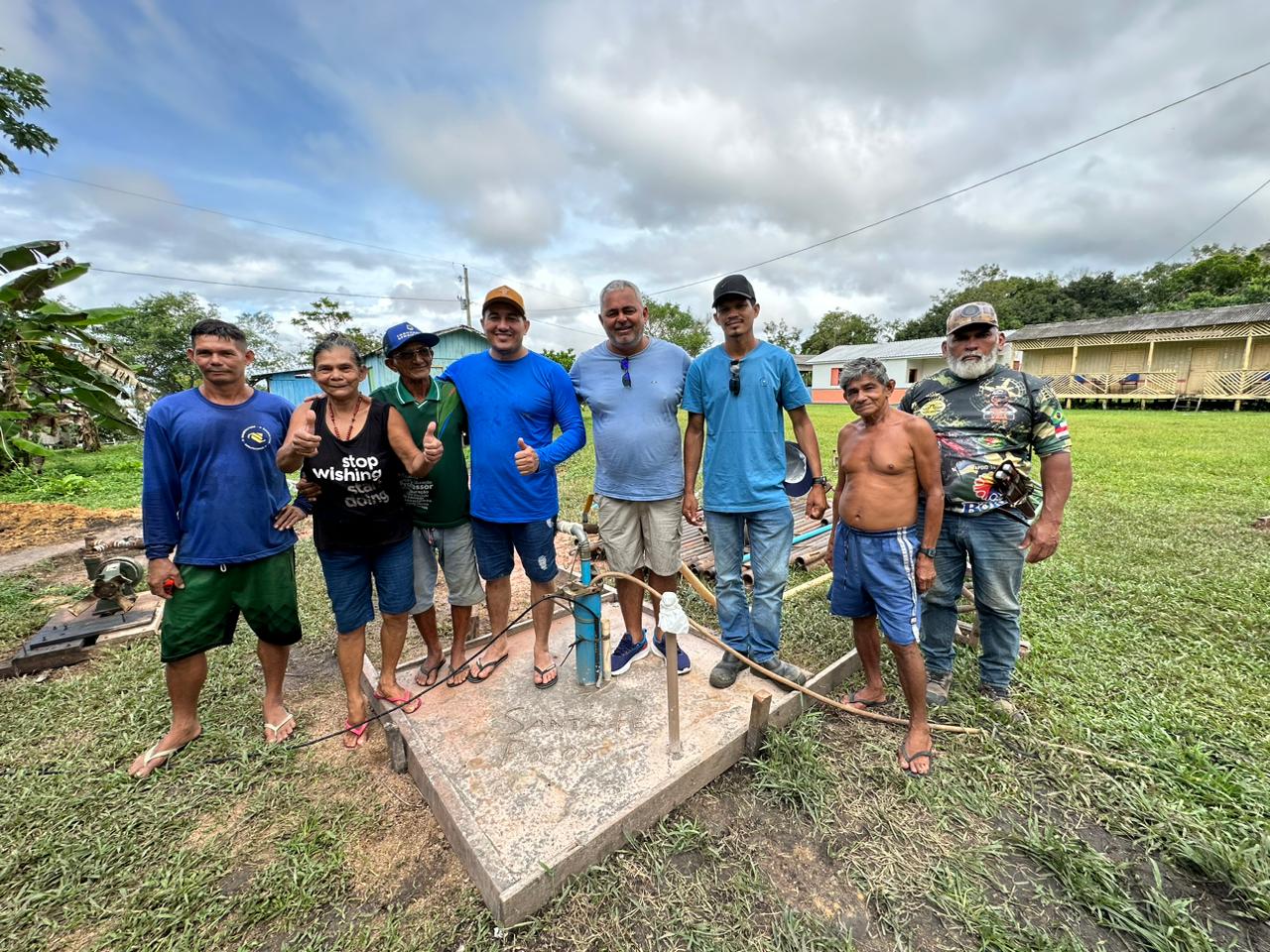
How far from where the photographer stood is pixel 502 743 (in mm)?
2607

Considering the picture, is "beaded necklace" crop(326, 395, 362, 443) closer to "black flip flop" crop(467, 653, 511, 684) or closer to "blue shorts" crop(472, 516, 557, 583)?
"blue shorts" crop(472, 516, 557, 583)

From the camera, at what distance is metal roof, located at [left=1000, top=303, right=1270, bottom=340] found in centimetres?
2192

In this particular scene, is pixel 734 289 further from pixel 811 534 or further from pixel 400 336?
pixel 811 534

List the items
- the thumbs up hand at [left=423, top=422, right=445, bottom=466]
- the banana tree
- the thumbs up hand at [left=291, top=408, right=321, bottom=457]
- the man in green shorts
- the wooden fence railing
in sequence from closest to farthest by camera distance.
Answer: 1. the thumbs up hand at [left=291, top=408, right=321, bottom=457]
2. the thumbs up hand at [left=423, top=422, right=445, bottom=466]
3. the man in green shorts
4. the banana tree
5. the wooden fence railing

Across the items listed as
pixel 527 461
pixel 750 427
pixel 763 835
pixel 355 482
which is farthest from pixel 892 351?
pixel 355 482

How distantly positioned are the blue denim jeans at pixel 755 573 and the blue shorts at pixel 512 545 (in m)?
0.95

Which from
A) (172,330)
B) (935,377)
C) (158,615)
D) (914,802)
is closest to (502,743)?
(914,802)

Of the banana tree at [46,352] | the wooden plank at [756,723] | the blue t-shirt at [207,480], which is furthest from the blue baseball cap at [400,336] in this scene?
the banana tree at [46,352]

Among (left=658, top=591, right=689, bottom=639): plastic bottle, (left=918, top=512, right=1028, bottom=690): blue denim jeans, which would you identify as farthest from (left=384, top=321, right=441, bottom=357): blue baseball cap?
(left=918, top=512, right=1028, bottom=690): blue denim jeans

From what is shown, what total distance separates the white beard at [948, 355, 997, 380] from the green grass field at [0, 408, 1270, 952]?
1802mm

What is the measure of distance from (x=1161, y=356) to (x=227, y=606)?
35.5 meters

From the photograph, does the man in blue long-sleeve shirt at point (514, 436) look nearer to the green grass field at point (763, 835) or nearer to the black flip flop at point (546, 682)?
the black flip flop at point (546, 682)

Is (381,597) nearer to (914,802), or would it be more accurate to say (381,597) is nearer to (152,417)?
(152,417)

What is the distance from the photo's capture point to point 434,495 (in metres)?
2.86
